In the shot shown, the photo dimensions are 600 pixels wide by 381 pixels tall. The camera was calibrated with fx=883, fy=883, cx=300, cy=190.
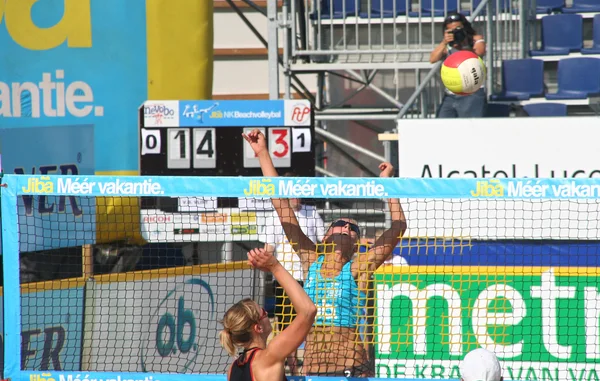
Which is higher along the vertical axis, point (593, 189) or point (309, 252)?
point (593, 189)

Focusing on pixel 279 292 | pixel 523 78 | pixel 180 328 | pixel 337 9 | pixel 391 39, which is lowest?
pixel 180 328

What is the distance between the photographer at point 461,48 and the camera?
9406 millimetres

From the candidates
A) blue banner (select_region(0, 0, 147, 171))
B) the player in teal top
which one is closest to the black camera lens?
blue banner (select_region(0, 0, 147, 171))

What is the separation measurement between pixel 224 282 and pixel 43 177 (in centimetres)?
315

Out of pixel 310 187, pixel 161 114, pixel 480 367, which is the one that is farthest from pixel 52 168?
pixel 480 367

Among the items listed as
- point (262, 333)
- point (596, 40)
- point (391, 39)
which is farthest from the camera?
point (391, 39)

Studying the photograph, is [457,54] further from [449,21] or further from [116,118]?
[116,118]

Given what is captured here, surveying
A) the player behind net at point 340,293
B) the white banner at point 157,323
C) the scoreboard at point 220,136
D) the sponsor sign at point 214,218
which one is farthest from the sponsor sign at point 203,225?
the player behind net at point 340,293

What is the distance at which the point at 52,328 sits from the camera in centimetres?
673

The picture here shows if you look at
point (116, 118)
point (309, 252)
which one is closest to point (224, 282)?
point (116, 118)

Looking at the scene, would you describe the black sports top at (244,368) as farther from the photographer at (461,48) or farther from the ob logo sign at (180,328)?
the photographer at (461,48)

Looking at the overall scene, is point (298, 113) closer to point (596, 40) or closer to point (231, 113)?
point (231, 113)

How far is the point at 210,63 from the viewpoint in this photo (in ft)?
30.7

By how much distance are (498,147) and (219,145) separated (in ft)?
8.95
